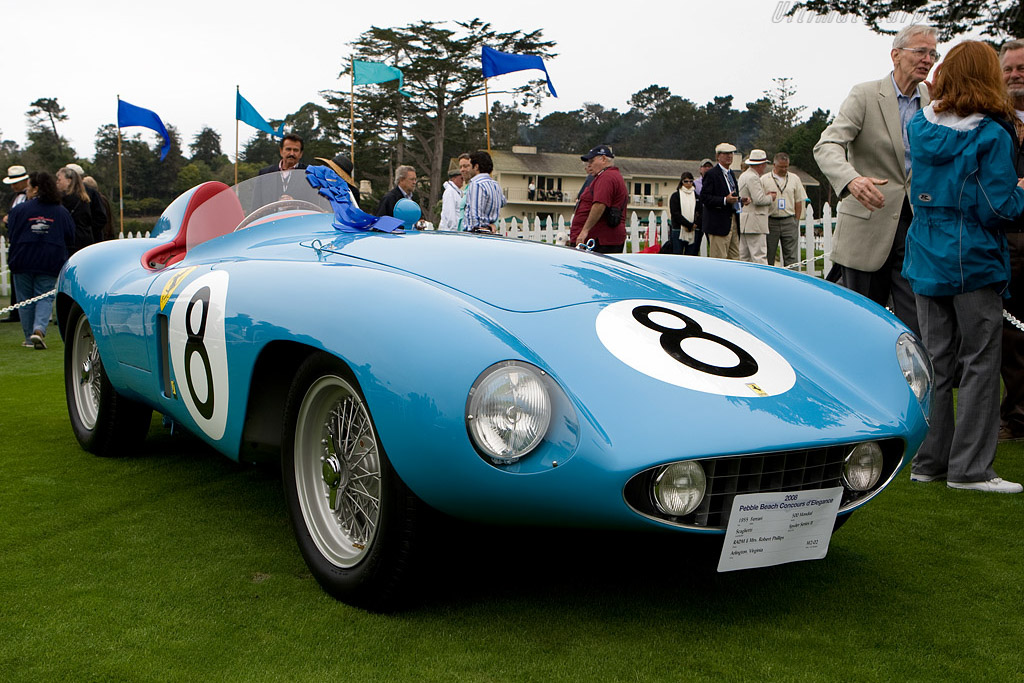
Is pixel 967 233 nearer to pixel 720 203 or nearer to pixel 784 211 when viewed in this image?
pixel 720 203

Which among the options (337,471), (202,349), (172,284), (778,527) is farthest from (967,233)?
(172,284)

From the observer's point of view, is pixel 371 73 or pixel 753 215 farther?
pixel 371 73

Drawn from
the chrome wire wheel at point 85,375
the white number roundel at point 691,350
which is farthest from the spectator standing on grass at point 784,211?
the white number roundel at point 691,350

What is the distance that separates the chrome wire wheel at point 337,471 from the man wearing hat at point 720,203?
8332 millimetres

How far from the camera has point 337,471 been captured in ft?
8.53

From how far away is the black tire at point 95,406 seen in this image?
13.9 feet

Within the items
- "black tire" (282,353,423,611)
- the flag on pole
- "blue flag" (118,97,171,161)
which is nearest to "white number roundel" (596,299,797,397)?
"black tire" (282,353,423,611)

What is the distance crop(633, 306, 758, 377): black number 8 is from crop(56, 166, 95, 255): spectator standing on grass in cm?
944

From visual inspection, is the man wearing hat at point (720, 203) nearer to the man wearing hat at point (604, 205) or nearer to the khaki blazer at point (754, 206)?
the khaki blazer at point (754, 206)

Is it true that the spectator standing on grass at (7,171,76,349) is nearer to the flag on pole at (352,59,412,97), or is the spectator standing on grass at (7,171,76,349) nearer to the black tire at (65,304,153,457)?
the black tire at (65,304,153,457)

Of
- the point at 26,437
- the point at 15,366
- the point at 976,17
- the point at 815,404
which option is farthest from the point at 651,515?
the point at 976,17

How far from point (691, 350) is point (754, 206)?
28.2 feet

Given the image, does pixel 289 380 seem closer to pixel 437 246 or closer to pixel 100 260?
pixel 437 246

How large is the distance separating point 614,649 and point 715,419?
605mm
